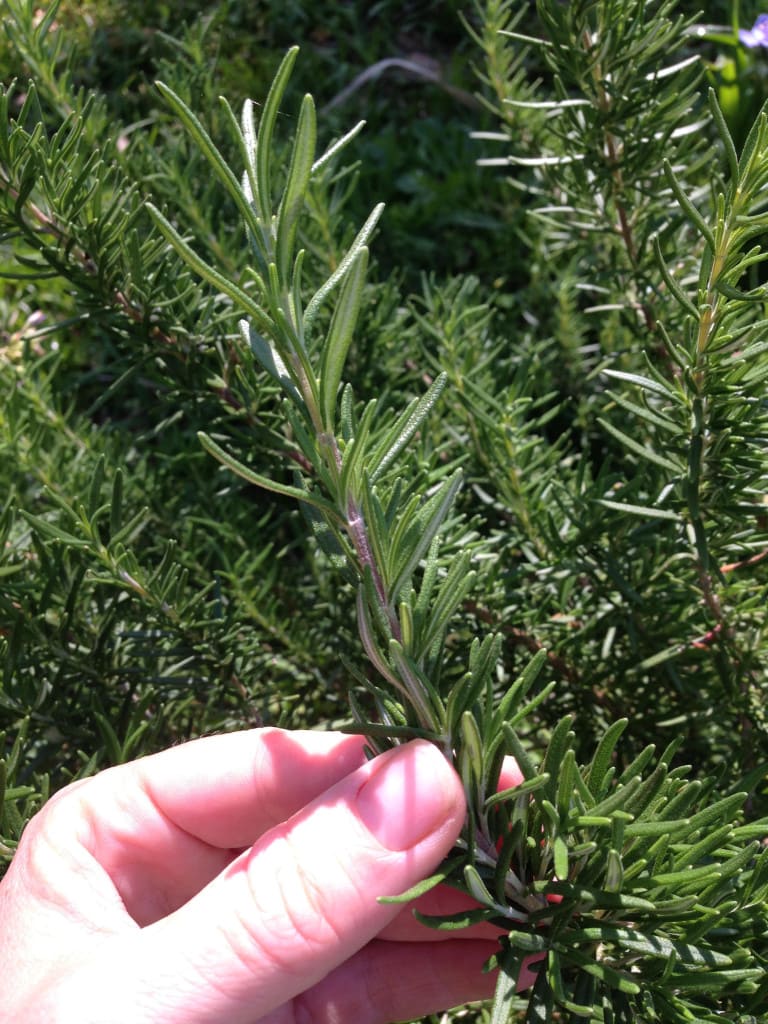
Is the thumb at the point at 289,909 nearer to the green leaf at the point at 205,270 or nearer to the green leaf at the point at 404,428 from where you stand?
the green leaf at the point at 404,428

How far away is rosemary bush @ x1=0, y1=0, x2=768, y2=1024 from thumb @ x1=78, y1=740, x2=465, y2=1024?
58 mm

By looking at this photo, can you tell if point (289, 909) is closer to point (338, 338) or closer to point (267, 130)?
point (338, 338)

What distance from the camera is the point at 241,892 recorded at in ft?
2.77

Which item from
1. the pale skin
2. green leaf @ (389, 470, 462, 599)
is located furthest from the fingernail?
green leaf @ (389, 470, 462, 599)

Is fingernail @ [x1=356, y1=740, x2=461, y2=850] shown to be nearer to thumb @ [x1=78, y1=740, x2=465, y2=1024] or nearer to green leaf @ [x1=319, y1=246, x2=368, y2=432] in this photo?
thumb @ [x1=78, y1=740, x2=465, y2=1024]

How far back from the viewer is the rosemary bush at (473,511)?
734 mm

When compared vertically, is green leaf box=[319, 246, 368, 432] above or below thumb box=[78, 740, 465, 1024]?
above

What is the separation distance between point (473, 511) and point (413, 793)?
29.7 inches

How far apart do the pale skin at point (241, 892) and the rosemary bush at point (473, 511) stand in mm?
61

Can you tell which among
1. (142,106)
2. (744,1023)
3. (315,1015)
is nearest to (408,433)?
(744,1023)

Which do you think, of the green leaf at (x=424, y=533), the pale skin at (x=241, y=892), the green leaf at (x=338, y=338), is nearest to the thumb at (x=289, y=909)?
the pale skin at (x=241, y=892)

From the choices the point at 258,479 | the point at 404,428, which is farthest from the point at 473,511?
the point at 258,479

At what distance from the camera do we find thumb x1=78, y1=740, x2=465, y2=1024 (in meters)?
0.81

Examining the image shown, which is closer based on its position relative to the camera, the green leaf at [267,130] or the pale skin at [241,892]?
the green leaf at [267,130]
